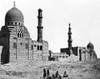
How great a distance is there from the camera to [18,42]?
49000 mm

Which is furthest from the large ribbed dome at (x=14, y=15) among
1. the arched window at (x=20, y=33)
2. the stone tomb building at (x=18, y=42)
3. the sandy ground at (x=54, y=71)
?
the sandy ground at (x=54, y=71)

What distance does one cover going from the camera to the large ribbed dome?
2013 inches

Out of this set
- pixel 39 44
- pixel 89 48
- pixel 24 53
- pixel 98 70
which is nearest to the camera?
pixel 98 70

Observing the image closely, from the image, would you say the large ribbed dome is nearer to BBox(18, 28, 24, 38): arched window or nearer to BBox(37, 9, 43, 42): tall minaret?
BBox(18, 28, 24, 38): arched window

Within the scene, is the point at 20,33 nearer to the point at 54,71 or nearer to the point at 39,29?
the point at 39,29

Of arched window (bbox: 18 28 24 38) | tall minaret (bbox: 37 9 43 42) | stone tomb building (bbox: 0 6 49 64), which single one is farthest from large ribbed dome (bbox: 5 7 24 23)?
tall minaret (bbox: 37 9 43 42)

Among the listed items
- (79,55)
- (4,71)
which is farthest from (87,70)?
(79,55)

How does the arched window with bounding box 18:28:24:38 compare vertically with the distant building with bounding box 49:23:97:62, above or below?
above

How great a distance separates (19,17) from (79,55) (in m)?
26.6

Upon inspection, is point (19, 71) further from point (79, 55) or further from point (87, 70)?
point (79, 55)

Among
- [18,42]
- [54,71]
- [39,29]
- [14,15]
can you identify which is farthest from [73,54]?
[54,71]

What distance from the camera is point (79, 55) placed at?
7044 centimetres

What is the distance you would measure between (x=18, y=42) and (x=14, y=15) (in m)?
6.46

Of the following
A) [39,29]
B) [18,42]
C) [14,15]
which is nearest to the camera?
[18,42]
